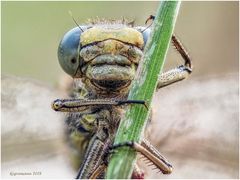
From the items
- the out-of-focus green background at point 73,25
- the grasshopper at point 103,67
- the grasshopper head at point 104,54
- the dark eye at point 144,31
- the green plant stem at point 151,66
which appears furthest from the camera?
the out-of-focus green background at point 73,25

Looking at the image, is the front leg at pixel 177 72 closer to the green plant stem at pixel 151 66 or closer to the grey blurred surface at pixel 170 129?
the green plant stem at pixel 151 66

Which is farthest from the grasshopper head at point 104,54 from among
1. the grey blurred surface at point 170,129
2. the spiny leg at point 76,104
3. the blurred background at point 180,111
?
the grey blurred surface at point 170,129

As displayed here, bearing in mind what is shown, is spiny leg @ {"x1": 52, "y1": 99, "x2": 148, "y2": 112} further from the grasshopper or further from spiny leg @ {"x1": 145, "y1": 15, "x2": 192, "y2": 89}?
spiny leg @ {"x1": 145, "y1": 15, "x2": 192, "y2": 89}

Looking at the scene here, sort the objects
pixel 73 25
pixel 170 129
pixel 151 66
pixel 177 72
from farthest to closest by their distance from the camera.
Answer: pixel 73 25, pixel 170 129, pixel 177 72, pixel 151 66

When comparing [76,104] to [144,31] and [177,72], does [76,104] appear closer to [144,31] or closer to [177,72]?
[177,72]

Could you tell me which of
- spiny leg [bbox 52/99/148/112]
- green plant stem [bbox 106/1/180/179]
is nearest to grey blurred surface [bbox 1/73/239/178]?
spiny leg [bbox 52/99/148/112]

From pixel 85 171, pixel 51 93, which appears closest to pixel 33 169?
pixel 51 93

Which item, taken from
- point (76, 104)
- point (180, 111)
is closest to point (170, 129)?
point (180, 111)
